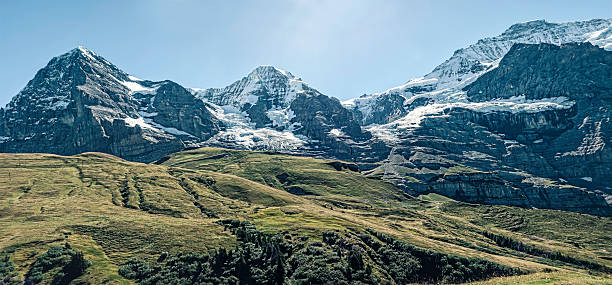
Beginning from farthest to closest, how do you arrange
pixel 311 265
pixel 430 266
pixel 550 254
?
1. pixel 550 254
2. pixel 430 266
3. pixel 311 265

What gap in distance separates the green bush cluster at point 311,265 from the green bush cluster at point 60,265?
32.5 feet

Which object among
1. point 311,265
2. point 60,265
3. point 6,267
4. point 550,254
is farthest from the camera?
point 550,254

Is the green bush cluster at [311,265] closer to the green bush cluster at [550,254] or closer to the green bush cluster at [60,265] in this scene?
the green bush cluster at [60,265]

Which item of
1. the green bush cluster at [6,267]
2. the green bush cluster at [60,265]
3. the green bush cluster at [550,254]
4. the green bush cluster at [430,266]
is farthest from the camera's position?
the green bush cluster at [550,254]

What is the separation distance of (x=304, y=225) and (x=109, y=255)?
2186 inches

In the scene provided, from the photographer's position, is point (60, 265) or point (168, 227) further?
point (168, 227)

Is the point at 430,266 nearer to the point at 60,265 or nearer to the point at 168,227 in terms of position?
the point at 168,227

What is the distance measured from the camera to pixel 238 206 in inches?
6344

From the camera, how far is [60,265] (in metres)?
81.8

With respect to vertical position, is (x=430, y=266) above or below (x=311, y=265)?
below

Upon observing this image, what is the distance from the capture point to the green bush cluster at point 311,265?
77.9 m

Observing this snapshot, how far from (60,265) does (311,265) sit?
56.9 meters

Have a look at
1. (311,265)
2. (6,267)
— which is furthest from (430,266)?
(6,267)

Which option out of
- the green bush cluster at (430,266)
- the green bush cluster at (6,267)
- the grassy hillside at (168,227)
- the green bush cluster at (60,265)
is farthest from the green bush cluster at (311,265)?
the green bush cluster at (6,267)
